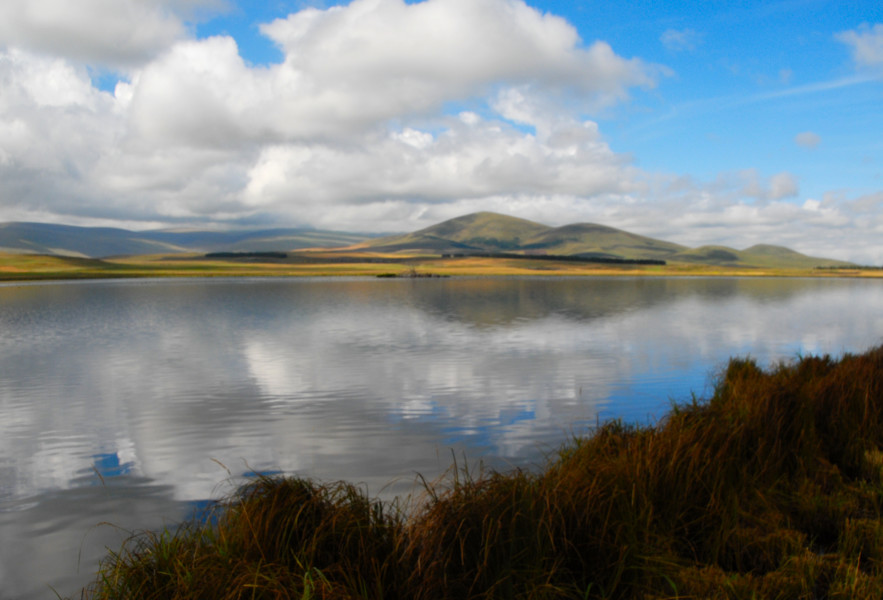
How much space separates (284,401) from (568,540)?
921 cm

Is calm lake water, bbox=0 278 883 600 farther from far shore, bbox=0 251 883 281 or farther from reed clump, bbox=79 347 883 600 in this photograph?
far shore, bbox=0 251 883 281

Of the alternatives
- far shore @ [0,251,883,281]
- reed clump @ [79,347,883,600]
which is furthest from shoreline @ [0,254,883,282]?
reed clump @ [79,347,883,600]

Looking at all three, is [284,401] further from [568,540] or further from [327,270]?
[327,270]

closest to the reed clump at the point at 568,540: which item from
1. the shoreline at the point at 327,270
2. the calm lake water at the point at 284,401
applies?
the calm lake water at the point at 284,401

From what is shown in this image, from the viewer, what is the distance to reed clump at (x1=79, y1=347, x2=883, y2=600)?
4.29 m

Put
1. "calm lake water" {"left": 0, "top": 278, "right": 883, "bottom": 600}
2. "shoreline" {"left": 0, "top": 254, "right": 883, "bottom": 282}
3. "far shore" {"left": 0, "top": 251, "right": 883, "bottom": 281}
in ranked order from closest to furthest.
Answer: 1. "calm lake water" {"left": 0, "top": 278, "right": 883, "bottom": 600}
2. "shoreline" {"left": 0, "top": 254, "right": 883, "bottom": 282}
3. "far shore" {"left": 0, "top": 251, "right": 883, "bottom": 281}

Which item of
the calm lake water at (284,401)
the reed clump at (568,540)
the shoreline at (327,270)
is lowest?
the calm lake water at (284,401)

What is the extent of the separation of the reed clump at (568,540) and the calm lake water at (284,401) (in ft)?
5.52

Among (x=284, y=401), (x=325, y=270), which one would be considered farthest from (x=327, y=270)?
(x=284, y=401)

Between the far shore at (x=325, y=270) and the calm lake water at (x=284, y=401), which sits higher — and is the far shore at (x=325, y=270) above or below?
above

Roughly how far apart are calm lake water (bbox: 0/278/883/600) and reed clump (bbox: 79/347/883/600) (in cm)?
168

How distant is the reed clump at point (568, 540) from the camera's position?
169 inches

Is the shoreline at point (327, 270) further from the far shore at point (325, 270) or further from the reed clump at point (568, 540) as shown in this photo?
the reed clump at point (568, 540)

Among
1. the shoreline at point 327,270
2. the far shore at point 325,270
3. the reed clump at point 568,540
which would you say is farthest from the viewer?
the far shore at point 325,270
